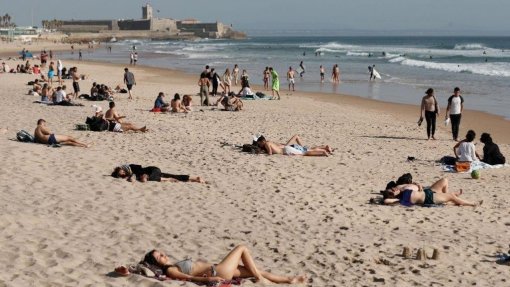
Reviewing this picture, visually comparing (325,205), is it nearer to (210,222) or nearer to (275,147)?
(210,222)

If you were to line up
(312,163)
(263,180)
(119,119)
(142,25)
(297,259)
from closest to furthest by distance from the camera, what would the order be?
(297,259)
(263,180)
(312,163)
(119,119)
(142,25)

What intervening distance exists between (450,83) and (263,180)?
25294 millimetres

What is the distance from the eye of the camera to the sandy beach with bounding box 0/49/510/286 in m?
6.94

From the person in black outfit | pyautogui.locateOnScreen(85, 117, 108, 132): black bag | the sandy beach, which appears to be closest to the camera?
the sandy beach

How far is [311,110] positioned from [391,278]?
15.5 metres

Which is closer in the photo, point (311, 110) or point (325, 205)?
point (325, 205)

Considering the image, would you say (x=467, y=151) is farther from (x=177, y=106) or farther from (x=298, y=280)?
(x=177, y=106)

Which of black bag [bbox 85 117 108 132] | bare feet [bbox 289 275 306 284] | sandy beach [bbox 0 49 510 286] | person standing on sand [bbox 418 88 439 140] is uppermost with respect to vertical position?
person standing on sand [bbox 418 88 439 140]

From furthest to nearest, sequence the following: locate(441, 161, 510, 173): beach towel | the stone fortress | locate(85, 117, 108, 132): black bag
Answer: the stone fortress → locate(85, 117, 108, 132): black bag → locate(441, 161, 510, 173): beach towel

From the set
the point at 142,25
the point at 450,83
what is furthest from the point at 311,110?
the point at 142,25

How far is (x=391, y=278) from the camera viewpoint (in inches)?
266

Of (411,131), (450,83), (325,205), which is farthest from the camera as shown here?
(450,83)

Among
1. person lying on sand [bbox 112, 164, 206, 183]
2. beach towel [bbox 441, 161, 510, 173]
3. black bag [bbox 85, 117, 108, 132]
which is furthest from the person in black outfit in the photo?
black bag [bbox 85, 117, 108, 132]

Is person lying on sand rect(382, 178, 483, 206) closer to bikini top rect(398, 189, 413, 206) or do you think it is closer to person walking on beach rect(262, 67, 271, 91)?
bikini top rect(398, 189, 413, 206)
